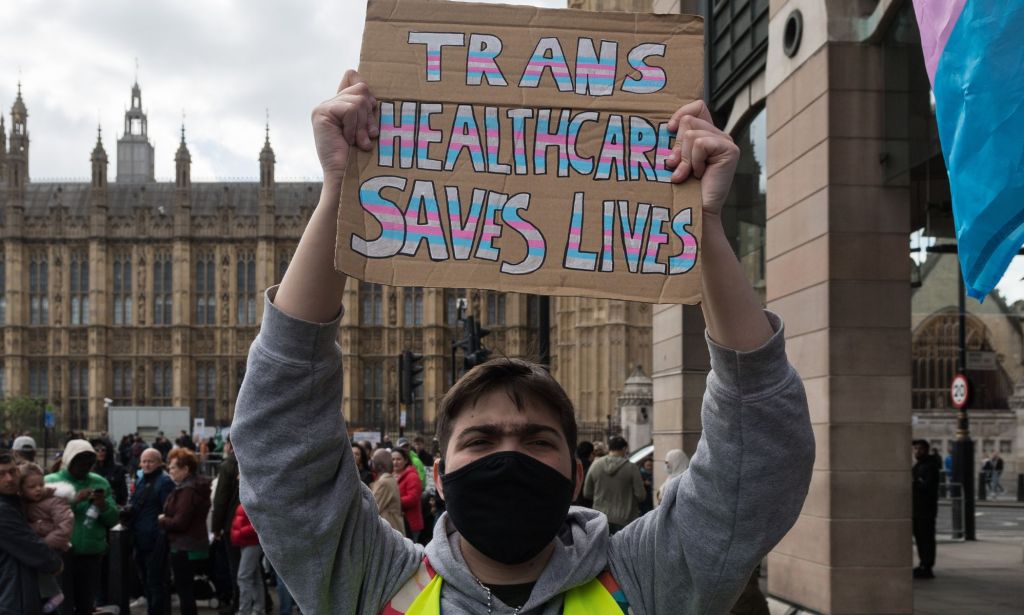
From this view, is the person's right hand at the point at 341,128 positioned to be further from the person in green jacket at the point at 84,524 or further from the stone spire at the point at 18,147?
the stone spire at the point at 18,147

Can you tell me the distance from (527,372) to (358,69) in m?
0.61

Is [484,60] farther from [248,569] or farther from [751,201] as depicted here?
[751,201]

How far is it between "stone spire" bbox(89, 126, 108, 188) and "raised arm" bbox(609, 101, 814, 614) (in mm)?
58151

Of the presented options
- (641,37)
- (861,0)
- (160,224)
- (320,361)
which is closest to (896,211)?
(861,0)

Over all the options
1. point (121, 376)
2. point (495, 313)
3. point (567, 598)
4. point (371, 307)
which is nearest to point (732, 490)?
point (567, 598)

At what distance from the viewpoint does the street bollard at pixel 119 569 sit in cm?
891

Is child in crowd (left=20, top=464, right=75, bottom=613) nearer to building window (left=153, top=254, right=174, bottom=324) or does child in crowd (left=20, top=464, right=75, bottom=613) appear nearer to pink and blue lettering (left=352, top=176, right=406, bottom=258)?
pink and blue lettering (left=352, top=176, right=406, bottom=258)

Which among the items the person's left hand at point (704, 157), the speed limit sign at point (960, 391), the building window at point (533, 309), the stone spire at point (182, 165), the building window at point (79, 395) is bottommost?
the building window at point (79, 395)

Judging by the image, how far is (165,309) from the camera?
56.6 m

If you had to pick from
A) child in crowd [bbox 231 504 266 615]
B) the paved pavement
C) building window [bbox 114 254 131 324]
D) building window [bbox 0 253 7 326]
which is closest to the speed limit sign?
the paved pavement

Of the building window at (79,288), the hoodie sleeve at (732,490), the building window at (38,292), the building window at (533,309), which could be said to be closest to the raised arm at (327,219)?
the hoodie sleeve at (732,490)

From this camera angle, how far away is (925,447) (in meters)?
10.7

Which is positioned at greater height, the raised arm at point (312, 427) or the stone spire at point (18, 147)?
the stone spire at point (18, 147)

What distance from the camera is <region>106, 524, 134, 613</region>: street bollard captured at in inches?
351
